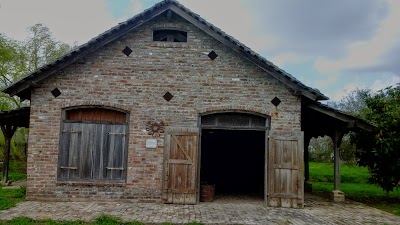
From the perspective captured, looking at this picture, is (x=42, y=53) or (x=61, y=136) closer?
(x=61, y=136)

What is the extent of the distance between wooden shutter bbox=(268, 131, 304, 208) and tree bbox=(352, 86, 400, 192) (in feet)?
11.5

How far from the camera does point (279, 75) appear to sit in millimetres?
10398

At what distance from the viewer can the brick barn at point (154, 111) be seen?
10164 mm

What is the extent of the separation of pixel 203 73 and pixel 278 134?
2825 millimetres

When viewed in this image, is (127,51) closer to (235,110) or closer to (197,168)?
(235,110)

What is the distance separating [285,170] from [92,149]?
5.57m

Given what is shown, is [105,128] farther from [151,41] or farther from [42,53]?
[42,53]

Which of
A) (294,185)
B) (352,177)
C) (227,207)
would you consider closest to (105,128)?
(227,207)

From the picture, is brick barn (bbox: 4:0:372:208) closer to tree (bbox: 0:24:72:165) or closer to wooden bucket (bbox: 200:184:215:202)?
wooden bucket (bbox: 200:184:215:202)

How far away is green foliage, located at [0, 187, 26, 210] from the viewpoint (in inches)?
361

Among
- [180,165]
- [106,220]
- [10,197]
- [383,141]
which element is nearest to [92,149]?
[180,165]

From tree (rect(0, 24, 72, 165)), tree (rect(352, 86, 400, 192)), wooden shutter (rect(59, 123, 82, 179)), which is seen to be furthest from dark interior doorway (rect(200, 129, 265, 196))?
tree (rect(0, 24, 72, 165))

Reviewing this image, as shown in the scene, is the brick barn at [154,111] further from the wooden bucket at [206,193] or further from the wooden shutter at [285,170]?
the wooden bucket at [206,193]

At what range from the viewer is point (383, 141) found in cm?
1177
